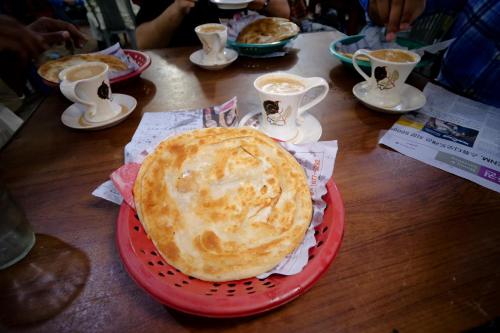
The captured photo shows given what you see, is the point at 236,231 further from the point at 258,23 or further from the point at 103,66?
the point at 258,23

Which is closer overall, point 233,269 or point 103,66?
point 233,269

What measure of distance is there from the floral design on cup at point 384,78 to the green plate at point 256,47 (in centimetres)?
60

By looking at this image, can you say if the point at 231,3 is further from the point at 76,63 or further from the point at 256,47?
the point at 76,63

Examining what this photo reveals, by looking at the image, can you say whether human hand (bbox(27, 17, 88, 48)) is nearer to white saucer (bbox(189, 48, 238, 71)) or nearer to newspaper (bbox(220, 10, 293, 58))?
white saucer (bbox(189, 48, 238, 71))

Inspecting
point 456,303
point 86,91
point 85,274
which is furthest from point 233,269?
point 86,91

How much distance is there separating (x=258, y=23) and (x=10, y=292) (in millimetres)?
1558

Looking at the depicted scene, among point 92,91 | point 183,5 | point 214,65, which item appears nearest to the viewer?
point 92,91

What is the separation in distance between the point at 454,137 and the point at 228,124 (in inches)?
30.8

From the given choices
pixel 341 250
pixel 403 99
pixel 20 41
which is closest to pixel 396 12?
pixel 403 99

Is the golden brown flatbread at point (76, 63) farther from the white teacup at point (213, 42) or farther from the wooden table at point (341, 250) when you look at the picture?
the white teacup at point (213, 42)

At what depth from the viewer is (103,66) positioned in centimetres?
98

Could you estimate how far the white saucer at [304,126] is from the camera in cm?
88

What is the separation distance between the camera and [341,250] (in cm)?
58

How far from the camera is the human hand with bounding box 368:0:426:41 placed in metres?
1.18
